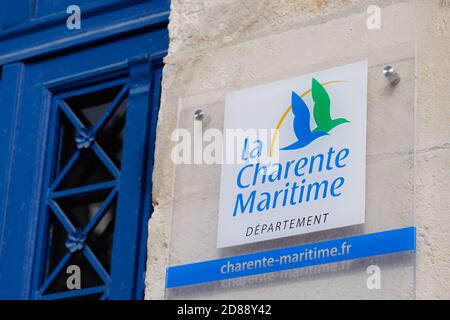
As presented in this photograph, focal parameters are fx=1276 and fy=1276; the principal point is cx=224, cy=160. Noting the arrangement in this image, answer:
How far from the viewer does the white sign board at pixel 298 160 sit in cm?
350

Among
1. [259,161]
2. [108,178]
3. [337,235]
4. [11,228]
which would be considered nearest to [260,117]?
[259,161]

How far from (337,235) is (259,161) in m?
0.36

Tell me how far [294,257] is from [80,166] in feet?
4.19

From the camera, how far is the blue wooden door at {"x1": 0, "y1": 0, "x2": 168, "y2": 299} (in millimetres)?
4246

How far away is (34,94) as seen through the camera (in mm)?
4648

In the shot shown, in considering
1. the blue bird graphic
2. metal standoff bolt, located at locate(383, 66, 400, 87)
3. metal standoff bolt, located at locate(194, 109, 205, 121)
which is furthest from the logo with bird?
metal standoff bolt, located at locate(194, 109, 205, 121)

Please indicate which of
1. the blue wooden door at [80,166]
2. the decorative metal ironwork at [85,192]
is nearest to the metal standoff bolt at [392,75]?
the blue wooden door at [80,166]

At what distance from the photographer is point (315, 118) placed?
362cm

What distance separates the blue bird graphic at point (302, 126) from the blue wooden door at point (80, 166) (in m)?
0.74

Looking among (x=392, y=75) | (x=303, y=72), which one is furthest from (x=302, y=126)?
(x=392, y=75)

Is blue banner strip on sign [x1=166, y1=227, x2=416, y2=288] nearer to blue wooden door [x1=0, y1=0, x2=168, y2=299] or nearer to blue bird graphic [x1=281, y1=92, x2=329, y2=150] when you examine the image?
blue bird graphic [x1=281, y1=92, x2=329, y2=150]

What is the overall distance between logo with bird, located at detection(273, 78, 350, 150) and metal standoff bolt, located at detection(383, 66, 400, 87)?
0.55 ft

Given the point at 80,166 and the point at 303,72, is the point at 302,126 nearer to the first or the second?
the point at 303,72
